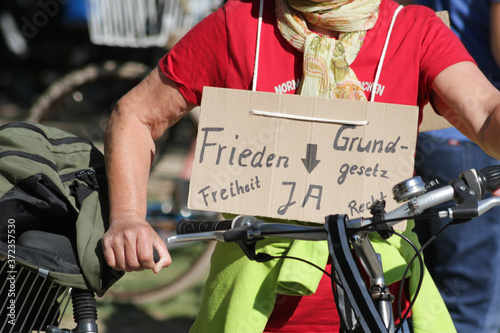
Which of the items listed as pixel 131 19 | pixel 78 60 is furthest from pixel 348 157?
pixel 78 60

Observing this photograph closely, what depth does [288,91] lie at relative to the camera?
75.9 inches

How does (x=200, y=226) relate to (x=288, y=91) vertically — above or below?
below

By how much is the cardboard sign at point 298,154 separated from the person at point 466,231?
3.54 feet

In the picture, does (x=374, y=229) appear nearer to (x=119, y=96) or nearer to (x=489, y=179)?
(x=489, y=179)

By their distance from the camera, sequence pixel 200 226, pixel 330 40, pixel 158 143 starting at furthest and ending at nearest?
pixel 158 143
pixel 330 40
pixel 200 226

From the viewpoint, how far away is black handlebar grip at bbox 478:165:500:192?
4.84 feet

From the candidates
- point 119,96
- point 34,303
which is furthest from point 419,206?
point 119,96

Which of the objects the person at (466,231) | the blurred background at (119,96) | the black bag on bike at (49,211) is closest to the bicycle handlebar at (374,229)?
the black bag on bike at (49,211)

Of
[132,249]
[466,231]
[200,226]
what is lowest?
[132,249]

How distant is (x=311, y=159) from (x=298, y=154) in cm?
3

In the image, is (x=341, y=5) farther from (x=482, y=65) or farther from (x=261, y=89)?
(x=482, y=65)

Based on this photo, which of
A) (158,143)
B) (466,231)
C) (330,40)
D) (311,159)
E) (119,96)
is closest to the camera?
Answer: (311,159)

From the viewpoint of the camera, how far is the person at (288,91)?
71.1 inches

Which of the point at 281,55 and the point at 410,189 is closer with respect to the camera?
the point at 410,189
